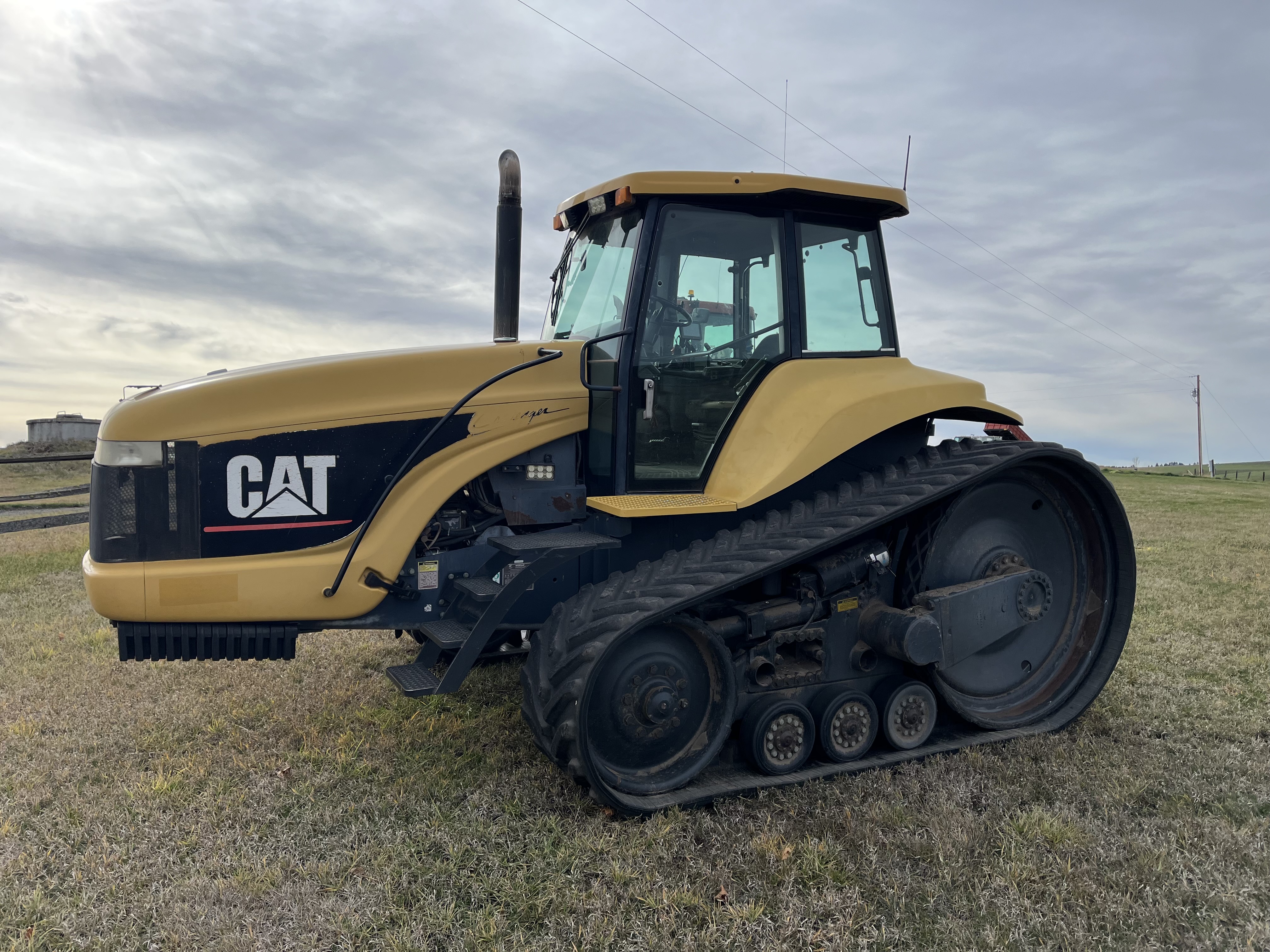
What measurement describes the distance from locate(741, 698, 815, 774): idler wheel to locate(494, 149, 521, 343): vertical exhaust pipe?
8.32ft

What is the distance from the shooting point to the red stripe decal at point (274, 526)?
3.93m

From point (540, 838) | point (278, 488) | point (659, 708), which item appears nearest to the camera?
point (540, 838)

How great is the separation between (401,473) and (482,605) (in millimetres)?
746

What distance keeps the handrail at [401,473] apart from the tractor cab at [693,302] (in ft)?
1.54

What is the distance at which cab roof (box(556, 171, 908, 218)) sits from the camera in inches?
168

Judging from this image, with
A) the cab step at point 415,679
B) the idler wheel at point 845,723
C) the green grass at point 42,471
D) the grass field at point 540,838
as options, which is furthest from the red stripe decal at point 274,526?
the green grass at point 42,471

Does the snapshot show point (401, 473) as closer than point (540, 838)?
No

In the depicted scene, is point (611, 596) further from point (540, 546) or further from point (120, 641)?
point (120, 641)

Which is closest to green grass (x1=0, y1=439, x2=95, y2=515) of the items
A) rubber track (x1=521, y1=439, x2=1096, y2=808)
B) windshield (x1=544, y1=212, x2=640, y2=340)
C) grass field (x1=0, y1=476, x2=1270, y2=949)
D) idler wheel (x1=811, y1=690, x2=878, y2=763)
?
grass field (x1=0, y1=476, x2=1270, y2=949)

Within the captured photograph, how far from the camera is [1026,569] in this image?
504 cm

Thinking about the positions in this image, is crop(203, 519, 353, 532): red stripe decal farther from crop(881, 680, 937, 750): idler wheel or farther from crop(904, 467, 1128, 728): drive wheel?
crop(904, 467, 1128, 728): drive wheel

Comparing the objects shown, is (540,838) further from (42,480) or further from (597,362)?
(42,480)

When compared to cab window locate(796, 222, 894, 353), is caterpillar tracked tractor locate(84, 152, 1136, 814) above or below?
below

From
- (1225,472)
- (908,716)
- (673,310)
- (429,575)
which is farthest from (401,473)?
(1225,472)
